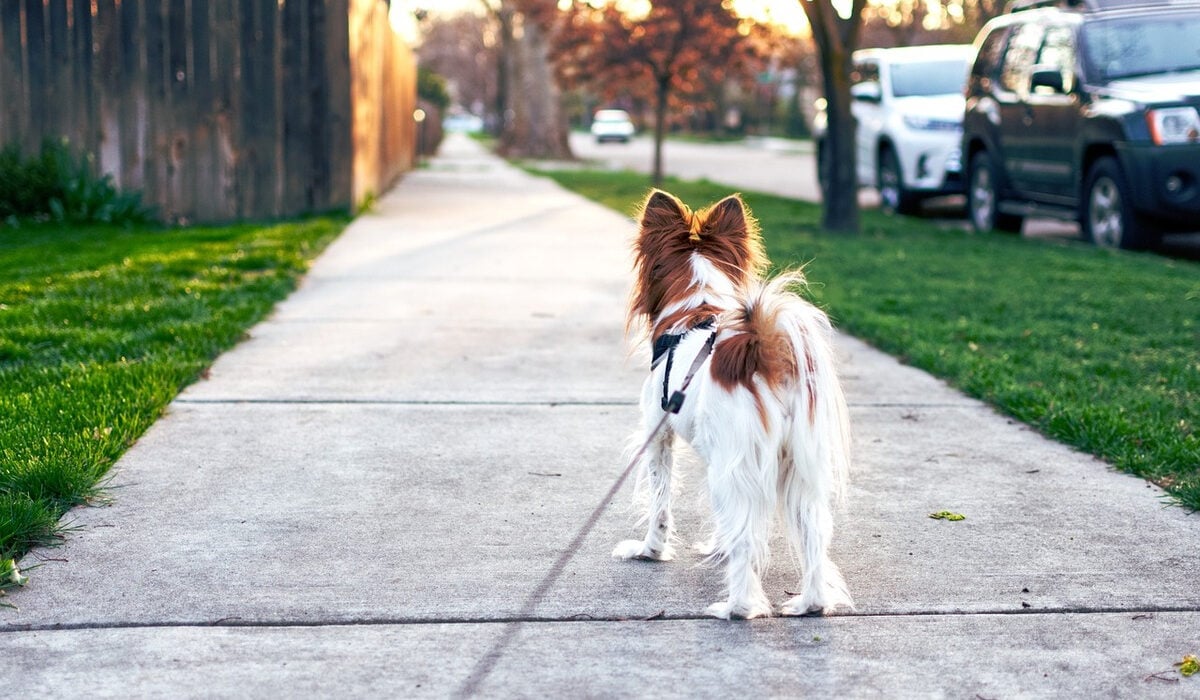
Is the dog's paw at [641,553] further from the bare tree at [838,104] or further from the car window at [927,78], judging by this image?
the car window at [927,78]

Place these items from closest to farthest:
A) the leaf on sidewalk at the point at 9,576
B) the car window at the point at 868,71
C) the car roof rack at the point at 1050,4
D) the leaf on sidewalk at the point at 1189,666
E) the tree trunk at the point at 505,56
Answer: the leaf on sidewalk at the point at 1189,666
the leaf on sidewalk at the point at 9,576
the car roof rack at the point at 1050,4
the car window at the point at 868,71
the tree trunk at the point at 505,56

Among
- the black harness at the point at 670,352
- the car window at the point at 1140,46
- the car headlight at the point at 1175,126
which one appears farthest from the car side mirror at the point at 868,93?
the black harness at the point at 670,352

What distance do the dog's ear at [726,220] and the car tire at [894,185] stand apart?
12443 mm

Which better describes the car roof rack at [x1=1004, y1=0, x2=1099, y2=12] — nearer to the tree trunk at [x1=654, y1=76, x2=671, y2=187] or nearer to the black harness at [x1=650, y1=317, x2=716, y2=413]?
the black harness at [x1=650, y1=317, x2=716, y2=413]

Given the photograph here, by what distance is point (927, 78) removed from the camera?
16.7m

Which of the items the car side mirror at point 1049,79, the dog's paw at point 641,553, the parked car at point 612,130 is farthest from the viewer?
the parked car at point 612,130

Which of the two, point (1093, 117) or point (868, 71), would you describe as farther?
point (868, 71)

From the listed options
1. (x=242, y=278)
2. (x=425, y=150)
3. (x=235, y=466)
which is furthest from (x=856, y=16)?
(x=425, y=150)

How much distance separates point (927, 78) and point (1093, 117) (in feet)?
17.9

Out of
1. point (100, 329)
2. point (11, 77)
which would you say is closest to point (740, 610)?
point (100, 329)

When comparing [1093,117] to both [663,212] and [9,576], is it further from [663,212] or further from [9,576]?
[9,576]

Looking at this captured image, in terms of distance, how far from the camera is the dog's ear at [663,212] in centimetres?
369

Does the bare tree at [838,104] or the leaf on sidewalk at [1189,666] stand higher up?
the bare tree at [838,104]

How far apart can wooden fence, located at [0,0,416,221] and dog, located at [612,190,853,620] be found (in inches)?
401
